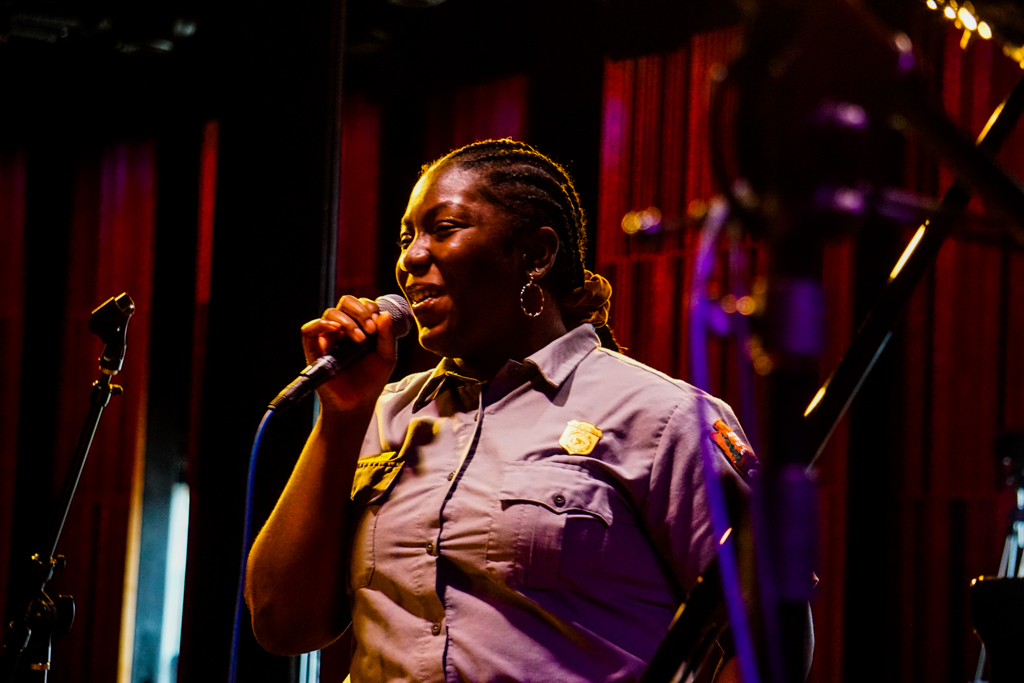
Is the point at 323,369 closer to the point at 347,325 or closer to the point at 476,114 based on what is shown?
the point at 347,325

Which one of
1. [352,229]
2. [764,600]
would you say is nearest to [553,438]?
[764,600]

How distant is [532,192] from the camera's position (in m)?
1.79

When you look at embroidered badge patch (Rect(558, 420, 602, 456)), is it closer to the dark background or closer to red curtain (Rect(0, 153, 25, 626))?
the dark background

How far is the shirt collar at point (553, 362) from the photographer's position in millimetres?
1654

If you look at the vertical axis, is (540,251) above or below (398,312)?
above

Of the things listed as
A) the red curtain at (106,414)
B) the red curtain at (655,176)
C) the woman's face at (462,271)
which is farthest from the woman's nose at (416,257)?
the red curtain at (106,414)

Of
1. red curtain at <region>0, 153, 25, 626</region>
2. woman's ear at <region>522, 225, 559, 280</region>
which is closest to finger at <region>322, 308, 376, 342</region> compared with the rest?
woman's ear at <region>522, 225, 559, 280</region>

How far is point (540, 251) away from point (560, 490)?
49cm

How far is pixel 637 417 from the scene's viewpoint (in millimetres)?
1542

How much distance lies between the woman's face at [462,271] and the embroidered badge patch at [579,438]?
0.23 metres

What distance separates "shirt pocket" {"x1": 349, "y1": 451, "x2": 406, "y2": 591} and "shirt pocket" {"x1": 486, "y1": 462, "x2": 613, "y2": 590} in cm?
24

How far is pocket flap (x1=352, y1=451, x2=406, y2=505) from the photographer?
5.41ft

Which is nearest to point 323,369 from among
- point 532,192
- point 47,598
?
point 532,192

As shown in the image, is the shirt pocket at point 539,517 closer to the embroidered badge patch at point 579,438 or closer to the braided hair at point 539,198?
the embroidered badge patch at point 579,438
